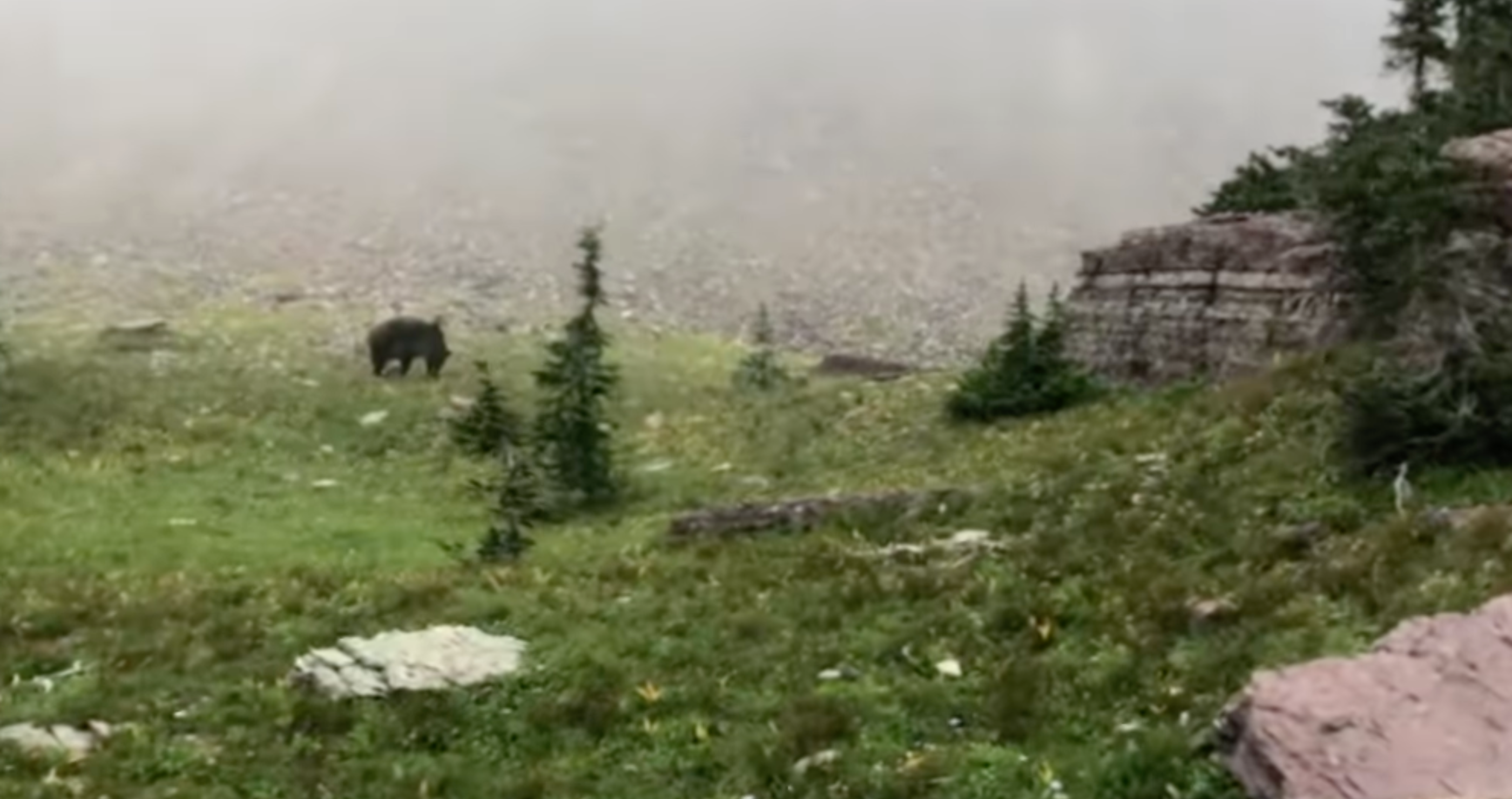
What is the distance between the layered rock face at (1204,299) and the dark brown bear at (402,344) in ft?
85.4

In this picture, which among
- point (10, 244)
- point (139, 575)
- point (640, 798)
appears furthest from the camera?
point (10, 244)

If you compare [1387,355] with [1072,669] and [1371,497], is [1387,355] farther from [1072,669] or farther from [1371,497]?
[1072,669]

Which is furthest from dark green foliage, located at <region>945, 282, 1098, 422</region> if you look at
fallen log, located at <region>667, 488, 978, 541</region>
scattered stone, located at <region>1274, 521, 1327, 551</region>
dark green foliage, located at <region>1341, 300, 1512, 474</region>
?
scattered stone, located at <region>1274, 521, 1327, 551</region>

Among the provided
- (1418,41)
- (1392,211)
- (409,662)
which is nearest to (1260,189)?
(1418,41)

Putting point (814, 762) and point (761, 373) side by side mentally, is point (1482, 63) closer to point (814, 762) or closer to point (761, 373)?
point (761, 373)

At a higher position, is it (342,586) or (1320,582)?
(1320,582)

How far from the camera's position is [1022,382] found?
136 feet

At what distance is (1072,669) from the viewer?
57.2ft

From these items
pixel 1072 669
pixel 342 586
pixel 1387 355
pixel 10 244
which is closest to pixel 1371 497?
pixel 1387 355

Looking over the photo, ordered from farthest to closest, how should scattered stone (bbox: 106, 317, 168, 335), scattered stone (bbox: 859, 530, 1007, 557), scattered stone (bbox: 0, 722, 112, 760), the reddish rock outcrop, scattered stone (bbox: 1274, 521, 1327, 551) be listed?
1. scattered stone (bbox: 106, 317, 168, 335)
2. scattered stone (bbox: 859, 530, 1007, 557)
3. scattered stone (bbox: 1274, 521, 1327, 551)
4. scattered stone (bbox: 0, 722, 112, 760)
5. the reddish rock outcrop

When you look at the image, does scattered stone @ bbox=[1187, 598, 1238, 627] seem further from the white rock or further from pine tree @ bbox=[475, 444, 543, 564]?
pine tree @ bbox=[475, 444, 543, 564]

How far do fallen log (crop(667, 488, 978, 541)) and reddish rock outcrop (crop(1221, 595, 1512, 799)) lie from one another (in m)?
14.0

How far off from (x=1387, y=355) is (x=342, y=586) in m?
16.2

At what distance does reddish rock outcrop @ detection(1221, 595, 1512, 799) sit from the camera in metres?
11.8
